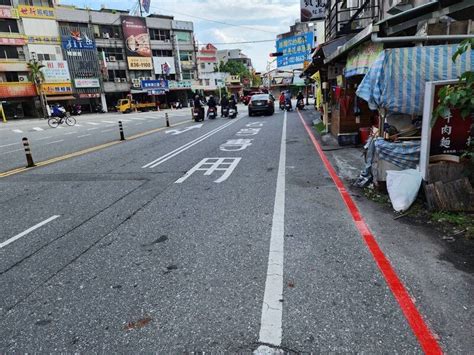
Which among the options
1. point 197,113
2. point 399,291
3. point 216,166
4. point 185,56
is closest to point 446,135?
point 399,291

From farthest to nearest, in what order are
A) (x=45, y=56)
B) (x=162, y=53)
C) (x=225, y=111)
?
(x=162, y=53) < (x=45, y=56) < (x=225, y=111)

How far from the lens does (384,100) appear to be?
5605 millimetres

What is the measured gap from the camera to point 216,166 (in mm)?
8789

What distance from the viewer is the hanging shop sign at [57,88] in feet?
138

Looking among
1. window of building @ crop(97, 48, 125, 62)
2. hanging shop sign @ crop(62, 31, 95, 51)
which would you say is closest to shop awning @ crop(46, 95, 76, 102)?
hanging shop sign @ crop(62, 31, 95, 51)

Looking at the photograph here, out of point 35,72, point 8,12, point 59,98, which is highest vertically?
point 8,12

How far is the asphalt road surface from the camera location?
258cm

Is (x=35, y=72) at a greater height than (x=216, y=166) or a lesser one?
greater

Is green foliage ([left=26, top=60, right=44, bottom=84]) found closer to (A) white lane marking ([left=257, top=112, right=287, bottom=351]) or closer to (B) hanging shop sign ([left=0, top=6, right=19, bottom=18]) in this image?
(B) hanging shop sign ([left=0, top=6, right=19, bottom=18])

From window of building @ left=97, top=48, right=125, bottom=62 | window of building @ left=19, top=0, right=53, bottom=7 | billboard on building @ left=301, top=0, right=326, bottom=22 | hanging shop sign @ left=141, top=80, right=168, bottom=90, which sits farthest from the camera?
hanging shop sign @ left=141, top=80, right=168, bottom=90

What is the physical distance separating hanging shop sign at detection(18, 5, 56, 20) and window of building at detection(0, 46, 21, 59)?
13.9 ft

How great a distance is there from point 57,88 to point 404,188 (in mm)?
48185

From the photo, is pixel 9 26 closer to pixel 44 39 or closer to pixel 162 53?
pixel 44 39

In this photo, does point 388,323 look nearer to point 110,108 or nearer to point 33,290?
point 33,290
